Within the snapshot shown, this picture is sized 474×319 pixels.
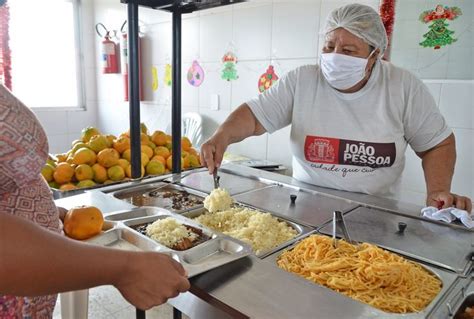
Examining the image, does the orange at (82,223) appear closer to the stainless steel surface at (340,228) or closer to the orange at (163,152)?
the stainless steel surface at (340,228)

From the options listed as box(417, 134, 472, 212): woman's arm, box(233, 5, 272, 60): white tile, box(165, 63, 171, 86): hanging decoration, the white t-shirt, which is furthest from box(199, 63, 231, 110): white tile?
box(417, 134, 472, 212): woman's arm

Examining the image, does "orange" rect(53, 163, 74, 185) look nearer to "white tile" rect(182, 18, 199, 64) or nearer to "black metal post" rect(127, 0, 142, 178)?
"black metal post" rect(127, 0, 142, 178)

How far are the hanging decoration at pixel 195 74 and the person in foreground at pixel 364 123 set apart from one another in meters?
1.79

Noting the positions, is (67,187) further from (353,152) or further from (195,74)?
(195,74)

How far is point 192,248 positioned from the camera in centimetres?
81

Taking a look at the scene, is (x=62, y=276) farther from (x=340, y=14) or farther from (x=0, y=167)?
(x=340, y=14)

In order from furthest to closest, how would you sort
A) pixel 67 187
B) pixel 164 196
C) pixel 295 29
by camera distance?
pixel 295 29
pixel 67 187
pixel 164 196

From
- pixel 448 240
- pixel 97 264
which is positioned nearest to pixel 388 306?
pixel 448 240

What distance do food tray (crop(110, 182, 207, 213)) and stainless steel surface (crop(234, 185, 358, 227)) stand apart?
17 centimetres

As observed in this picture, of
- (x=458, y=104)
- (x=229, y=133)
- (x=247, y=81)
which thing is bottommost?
(x=229, y=133)

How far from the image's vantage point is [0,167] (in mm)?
614

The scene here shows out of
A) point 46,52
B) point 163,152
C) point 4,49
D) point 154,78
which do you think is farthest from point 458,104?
point 46,52

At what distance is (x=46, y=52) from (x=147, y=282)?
449cm

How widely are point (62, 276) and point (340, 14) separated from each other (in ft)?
4.63
